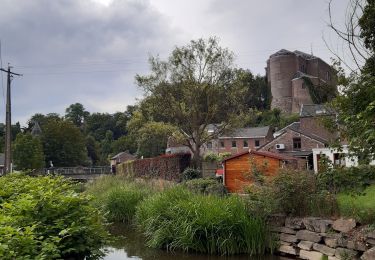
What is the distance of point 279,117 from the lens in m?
79.0

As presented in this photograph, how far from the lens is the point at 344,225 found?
875 cm

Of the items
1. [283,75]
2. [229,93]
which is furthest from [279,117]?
[229,93]

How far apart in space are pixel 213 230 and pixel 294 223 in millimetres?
1935

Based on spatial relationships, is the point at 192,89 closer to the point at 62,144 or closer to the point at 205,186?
the point at 205,186

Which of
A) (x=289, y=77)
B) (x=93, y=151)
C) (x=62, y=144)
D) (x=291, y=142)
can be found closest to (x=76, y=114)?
(x=93, y=151)

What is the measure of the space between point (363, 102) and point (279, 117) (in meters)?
72.9

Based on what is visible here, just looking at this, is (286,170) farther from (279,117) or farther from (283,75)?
(283,75)

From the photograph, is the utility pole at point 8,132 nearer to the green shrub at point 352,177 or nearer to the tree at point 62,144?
the green shrub at point 352,177

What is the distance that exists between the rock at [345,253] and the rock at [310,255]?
0.52 metres

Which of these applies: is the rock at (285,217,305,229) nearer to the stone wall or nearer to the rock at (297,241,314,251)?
the stone wall

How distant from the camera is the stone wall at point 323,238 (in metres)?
8.18

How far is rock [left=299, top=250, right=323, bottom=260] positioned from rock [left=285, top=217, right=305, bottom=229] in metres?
0.58

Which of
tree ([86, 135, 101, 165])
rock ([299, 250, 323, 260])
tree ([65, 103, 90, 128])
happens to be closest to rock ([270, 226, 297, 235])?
rock ([299, 250, 323, 260])

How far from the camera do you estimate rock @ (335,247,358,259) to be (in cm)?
823
